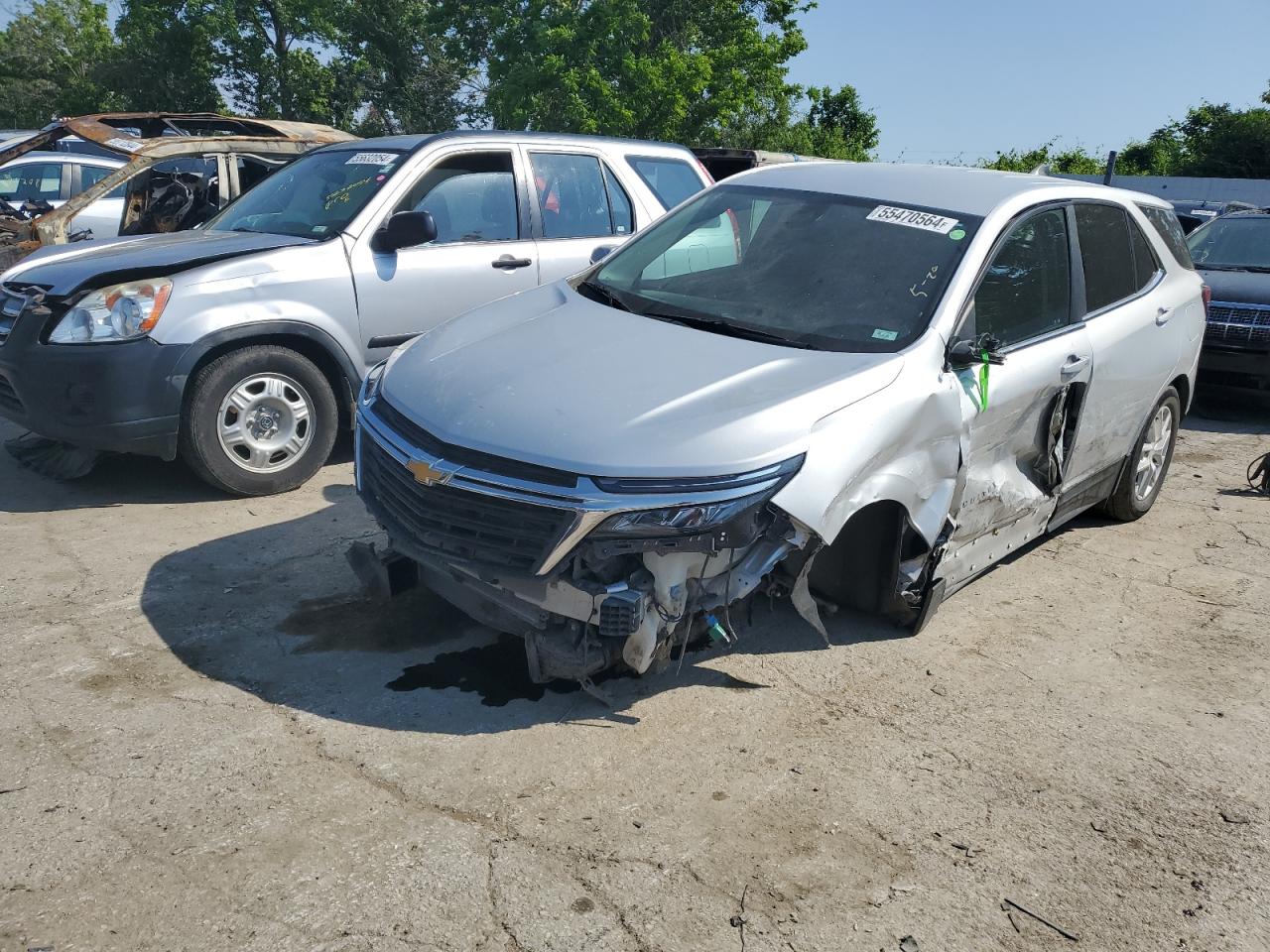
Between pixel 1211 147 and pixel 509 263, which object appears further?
pixel 1211 147

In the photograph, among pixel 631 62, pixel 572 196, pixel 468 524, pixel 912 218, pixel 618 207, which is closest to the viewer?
pixel 468 524

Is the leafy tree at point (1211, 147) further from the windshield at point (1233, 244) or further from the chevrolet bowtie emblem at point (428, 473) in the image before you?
the chevrolet bowtie emblem at point (428, 473)

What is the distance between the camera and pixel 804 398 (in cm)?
350

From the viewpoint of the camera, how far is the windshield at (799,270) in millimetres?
4055

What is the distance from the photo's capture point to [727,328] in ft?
13.4

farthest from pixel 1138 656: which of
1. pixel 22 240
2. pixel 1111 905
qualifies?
pixel 22 240

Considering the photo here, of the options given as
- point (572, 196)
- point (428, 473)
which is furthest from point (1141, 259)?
point (428, 473)

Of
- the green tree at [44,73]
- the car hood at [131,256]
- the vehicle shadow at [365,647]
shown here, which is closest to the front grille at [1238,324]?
the vehicle shadow at [365,647]

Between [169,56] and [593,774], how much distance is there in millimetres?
37111

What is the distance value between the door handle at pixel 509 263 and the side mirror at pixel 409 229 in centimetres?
64

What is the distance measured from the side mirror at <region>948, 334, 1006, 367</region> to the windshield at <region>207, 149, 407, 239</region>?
11.7ft

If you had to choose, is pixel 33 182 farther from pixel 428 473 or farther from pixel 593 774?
pixel 593 774

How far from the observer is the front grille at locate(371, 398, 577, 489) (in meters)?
3.24

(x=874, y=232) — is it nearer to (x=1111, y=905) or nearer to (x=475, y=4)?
(x=1111, y=905)
